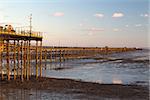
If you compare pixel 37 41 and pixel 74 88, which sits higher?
pixel 37 41

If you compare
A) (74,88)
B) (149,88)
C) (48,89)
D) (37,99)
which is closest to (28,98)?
(37,99)

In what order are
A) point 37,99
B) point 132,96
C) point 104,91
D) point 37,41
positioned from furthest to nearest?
point 37,41 → point 104,91 → point 132,96 → point 37,99

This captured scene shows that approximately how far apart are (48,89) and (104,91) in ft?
15.8

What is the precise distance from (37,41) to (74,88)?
33.8 ft

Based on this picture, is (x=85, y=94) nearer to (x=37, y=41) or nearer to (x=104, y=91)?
(x=104, y=91)

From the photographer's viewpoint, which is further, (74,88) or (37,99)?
(74,88)

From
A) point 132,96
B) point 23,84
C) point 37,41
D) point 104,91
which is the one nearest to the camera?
point 132,96

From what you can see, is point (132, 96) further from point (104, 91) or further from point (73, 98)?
point (73, 98)

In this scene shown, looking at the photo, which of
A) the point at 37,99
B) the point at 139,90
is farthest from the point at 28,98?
the point at 139,90

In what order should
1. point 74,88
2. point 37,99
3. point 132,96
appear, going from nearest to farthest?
1. point 37,99
2. point 132,96
3. point 74,88

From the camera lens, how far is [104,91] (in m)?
23.1

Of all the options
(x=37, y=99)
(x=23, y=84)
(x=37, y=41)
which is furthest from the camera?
(x=37, y=41)

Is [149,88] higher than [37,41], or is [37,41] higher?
[37,41]

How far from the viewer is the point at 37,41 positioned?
33.0m
